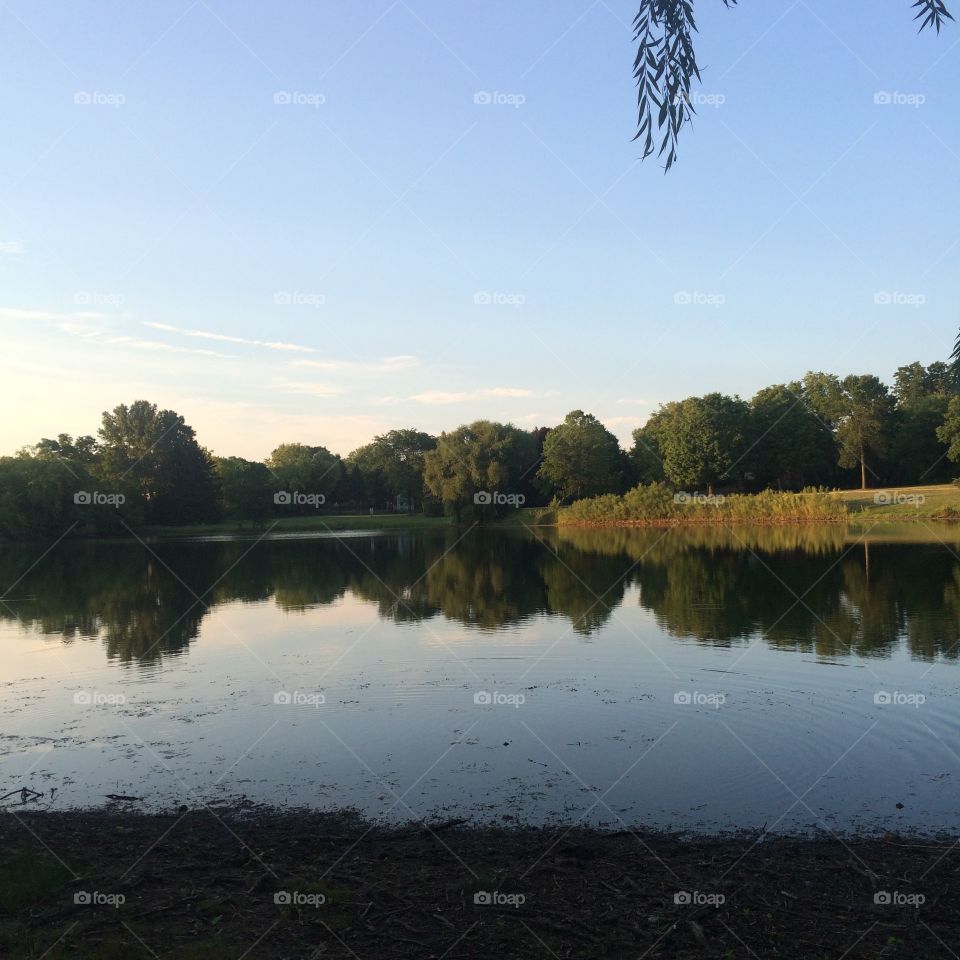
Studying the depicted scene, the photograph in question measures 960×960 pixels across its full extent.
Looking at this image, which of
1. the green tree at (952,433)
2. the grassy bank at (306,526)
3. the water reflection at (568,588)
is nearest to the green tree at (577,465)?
the grassy bank at (306,526)

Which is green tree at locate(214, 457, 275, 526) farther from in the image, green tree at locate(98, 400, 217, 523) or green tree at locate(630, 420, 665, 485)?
green tree at locate(630, 420, 665, 485)

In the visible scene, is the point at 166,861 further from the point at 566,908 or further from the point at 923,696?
the point at 923,696

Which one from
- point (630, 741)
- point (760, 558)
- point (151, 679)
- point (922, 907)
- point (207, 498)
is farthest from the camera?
point (207, 498)

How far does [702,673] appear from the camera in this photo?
14836 mm

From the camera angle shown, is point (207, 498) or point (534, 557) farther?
point (207, 498)

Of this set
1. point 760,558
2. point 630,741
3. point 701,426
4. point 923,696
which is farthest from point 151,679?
point 701,426

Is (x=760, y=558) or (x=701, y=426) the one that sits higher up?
(x=701, y=426)

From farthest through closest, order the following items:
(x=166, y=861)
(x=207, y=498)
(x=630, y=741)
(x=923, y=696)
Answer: (x=207, y=498) → (x=923, y=696) → (x=630, y=741) → (x=166, y=861)

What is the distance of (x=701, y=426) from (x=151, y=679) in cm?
7678

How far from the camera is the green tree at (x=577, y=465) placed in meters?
88.4
